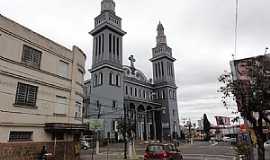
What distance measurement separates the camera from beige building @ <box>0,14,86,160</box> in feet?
52.1

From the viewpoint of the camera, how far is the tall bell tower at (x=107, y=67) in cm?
5650

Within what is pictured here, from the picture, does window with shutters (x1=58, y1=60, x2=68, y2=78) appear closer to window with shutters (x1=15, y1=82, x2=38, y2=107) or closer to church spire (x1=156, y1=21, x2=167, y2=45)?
window with shutters (x1=15, y1=82, x2=38, y2=107)

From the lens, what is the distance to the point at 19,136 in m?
16.6

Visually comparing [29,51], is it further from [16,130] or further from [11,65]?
[16,130]

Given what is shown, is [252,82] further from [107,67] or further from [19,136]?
[107,67]

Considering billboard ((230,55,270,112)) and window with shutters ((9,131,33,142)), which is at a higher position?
billboard ((230,55,270,112))

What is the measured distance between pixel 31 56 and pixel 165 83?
62719 mm

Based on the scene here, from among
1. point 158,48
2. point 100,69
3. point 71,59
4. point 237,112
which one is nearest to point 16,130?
point 71,59

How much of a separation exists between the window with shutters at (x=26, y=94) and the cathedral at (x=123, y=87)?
26.8 m

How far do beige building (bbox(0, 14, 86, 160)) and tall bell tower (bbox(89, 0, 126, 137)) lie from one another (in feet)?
108

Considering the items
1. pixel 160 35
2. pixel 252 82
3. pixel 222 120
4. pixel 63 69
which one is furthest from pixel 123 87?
pixel 252 82

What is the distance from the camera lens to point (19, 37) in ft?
56.4

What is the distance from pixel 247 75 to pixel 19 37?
52.1 feet

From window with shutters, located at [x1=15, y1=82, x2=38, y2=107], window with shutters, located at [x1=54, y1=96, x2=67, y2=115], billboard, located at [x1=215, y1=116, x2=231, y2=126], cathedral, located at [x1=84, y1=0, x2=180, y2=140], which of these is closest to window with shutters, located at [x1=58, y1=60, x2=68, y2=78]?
window with shutters, located at [x1=54, y1=96, x2=67, y2=115]
